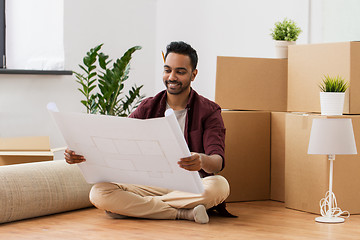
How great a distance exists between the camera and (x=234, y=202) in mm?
3414

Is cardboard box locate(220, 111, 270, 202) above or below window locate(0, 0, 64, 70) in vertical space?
below

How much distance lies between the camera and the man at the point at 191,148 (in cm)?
275

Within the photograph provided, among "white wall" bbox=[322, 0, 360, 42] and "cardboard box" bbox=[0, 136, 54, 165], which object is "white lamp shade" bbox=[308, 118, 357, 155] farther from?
"cardboard box" bbox=[0, 136, 54, 165]

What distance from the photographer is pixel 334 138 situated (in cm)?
281

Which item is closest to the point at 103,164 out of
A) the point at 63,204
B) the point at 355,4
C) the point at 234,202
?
the point at 63,204

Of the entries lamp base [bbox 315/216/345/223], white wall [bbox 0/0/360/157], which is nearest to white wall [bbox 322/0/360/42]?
white wall [bbox 0/0/360/157]

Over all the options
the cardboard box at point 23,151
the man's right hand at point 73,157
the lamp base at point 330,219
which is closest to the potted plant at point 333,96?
the lamp base at point 330,219

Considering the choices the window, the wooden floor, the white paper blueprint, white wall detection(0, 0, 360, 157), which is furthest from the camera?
the window

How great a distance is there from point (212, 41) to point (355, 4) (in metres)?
1.25

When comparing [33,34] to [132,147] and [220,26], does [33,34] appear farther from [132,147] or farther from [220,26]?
[132,147]

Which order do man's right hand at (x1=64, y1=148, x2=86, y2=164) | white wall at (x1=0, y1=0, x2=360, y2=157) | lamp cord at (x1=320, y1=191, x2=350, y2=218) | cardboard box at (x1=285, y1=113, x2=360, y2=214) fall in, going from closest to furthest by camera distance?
1. man's right hand at (x1=64, y1=148, x2=86, y2=164)
2. lamp cord at (x1=320, y1=191, x2=350, y2=218)
3. cardboard box at (x1=285, y1=113, x2=360, y2=214)
4. white wall at (x1=0, y1=0, x2=360, y2=157)

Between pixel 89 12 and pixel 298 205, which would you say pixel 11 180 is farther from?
pixel 89 12

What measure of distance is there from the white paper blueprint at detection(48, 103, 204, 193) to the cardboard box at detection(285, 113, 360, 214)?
0.81 meters

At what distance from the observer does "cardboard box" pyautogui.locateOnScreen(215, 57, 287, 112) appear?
11.2ft
